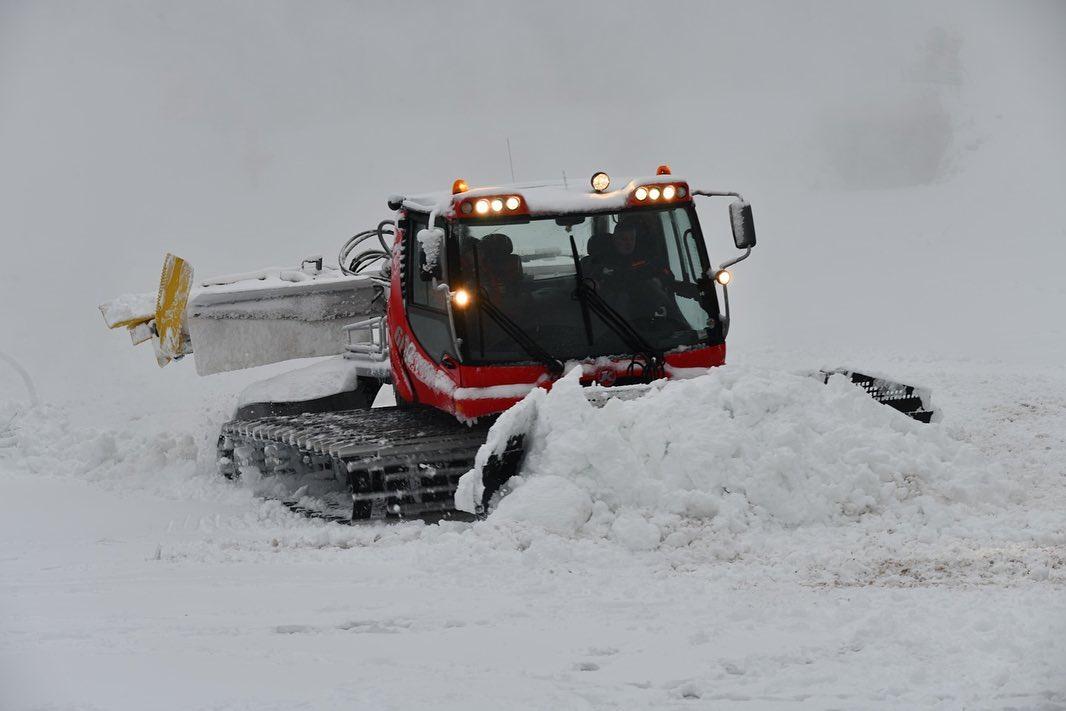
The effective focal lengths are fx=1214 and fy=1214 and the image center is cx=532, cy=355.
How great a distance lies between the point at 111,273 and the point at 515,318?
2173 centimetres

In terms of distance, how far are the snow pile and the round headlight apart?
1383mm

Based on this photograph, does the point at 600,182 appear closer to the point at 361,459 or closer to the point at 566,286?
the point at 566,286

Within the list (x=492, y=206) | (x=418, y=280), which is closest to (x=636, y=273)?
(x=492, y=206)

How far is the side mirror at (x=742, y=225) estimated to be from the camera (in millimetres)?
6793

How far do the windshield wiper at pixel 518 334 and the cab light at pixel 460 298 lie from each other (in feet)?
0.17

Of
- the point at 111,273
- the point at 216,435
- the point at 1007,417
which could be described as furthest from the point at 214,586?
the point at 111,273

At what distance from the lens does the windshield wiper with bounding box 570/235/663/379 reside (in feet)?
22.1

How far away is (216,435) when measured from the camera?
9320mm

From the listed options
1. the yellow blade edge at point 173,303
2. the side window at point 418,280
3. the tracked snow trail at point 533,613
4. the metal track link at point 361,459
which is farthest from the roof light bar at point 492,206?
the yellow blade edge at point 173,303

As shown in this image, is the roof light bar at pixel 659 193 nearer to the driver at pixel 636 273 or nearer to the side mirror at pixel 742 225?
the driver at pixel 636 273

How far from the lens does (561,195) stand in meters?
6.85

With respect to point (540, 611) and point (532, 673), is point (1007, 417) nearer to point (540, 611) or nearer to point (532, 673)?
point (540, 611)

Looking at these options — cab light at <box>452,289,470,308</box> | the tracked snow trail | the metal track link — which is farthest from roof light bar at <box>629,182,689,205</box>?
the tracked snow trail

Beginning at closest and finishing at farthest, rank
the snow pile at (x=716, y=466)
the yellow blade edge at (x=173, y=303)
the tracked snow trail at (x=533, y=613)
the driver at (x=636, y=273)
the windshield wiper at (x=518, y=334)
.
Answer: the tracked snow trail at (x=533, y=613), the snow pile at (x=716, y=466), the windshield wiper at (x=518, y=334), the driver at (x=636, y=273), the yellow blade edge at (x=173, y=303)
